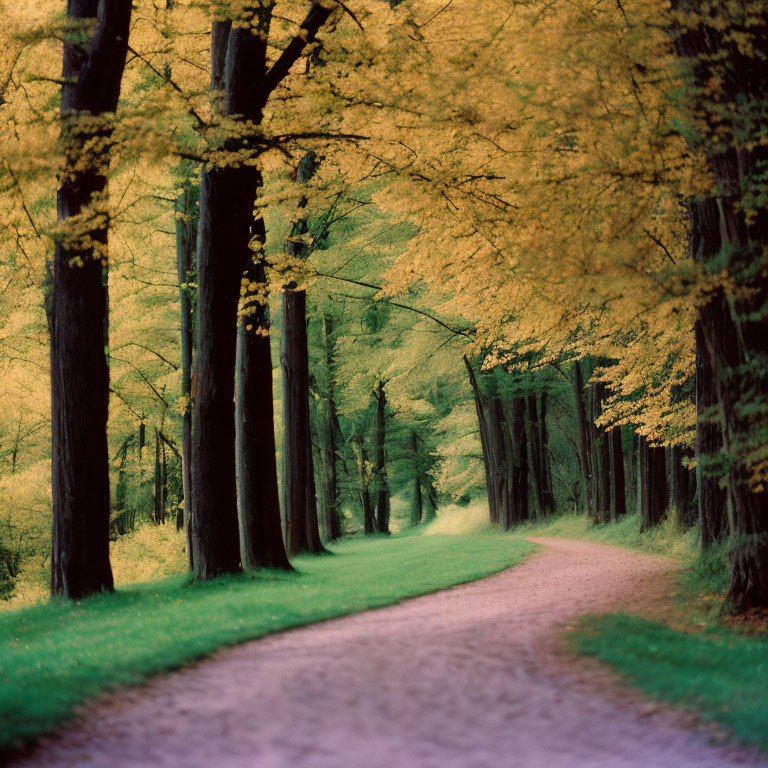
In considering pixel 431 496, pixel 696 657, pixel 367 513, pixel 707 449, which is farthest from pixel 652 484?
pixel 431 496

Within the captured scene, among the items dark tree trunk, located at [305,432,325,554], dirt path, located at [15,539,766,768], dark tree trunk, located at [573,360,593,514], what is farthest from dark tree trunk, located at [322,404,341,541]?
dirt path, located at [15,539,766,768]

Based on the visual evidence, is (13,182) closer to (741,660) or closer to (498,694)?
(498,694)

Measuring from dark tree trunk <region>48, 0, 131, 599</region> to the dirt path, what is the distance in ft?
15.2

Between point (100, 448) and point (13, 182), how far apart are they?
3.69 metres

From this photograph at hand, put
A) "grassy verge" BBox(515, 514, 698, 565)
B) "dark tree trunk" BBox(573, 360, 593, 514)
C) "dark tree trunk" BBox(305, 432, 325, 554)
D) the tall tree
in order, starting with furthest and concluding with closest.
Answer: "dark tree trunk" BBox(573, 360, 593, 514) < "dark tree trunk" BBox(305, 432, 325, 554) < the tall tree < "grassy verge" BBox(515, 514, 698, 565)

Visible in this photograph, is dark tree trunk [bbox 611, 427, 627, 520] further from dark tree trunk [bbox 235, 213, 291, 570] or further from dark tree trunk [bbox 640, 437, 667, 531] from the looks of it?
dark tree trunk [bbox 235, 213, 291, 570]

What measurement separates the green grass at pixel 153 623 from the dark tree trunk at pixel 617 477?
8110 mm

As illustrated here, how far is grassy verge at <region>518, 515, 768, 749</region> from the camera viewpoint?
4.74 m

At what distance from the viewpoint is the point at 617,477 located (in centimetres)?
2158

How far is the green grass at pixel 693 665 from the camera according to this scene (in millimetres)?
4680

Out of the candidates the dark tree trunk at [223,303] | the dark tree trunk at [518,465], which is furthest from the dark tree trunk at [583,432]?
the dark tree trunk at [223,303]

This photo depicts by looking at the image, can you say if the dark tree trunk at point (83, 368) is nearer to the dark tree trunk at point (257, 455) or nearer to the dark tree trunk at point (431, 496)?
the dark tree trunk at point (257, 455)

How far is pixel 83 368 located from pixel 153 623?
411cm

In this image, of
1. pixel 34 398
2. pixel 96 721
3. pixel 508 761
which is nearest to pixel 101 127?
pixel 96 721
